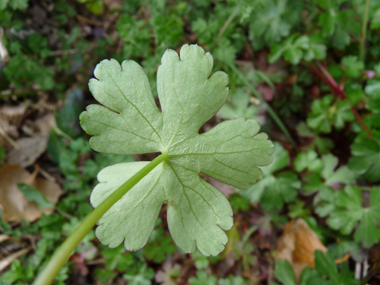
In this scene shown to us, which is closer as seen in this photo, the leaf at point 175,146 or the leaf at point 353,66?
the leaf at point 175,146

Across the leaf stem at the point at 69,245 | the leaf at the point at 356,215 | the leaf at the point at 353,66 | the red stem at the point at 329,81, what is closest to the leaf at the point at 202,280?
the leaf at the point at 356,215

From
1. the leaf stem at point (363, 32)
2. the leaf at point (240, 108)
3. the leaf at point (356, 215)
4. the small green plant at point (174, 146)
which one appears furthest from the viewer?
the leaf at point (240, 108)

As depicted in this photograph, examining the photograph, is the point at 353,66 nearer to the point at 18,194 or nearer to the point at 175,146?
the point at 175,146

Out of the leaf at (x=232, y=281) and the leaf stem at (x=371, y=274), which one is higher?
the leaf at (x=232, y=281)

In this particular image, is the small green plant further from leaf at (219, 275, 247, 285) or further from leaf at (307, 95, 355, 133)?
leaf at (307, 95, 355, 133)

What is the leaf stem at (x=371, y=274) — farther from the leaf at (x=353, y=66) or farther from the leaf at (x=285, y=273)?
the leaf at (x=353, y=66)

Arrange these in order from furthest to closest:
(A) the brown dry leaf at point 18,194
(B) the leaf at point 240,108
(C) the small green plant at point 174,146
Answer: (A) the brown dry leaf at point 18,194 → (B) the leaf at point 240,108 → (C) the small green plant at point 174,146

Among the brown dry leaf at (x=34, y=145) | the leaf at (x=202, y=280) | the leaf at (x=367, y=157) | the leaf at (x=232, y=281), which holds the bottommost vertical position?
the leaf at (x=232, y=281)
